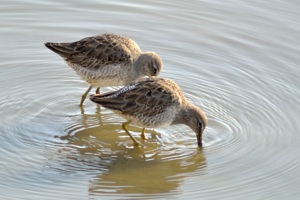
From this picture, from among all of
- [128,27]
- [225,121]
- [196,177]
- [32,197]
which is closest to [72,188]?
[32,197]

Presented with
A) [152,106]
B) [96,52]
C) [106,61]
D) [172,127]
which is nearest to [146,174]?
[152,106]

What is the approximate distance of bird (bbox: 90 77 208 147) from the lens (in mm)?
8711

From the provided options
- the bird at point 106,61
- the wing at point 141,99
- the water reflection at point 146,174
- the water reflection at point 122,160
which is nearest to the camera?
the water reflection at point 146,174

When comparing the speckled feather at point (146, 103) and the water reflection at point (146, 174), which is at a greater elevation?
the speckled feather at point (146, 103)

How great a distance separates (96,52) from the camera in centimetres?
959

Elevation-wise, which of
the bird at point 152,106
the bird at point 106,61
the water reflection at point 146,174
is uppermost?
the bird at point 106,61

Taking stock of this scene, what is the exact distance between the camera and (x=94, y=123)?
30.8 ft

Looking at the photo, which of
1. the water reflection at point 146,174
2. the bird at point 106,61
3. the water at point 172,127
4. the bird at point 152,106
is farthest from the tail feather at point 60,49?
the water reflection at point 146,174

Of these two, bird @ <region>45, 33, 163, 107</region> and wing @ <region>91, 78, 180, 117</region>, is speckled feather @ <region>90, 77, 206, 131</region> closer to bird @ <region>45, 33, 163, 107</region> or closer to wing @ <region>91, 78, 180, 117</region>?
wing @ <region>91, 78, 180, 117</region>

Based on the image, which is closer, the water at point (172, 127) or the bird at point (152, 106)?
the water at point (172, 127)

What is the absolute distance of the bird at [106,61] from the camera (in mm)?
9570

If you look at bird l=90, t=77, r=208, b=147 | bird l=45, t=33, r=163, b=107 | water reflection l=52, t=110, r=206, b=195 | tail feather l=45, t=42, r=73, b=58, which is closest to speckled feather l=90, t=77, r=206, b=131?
bird l=90, t=77, r=208, b=147

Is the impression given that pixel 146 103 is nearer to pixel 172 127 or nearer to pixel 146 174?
pixel 172 127

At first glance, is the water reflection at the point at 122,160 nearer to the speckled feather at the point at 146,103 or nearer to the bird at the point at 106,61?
the speckled feather at the point at 146,103
